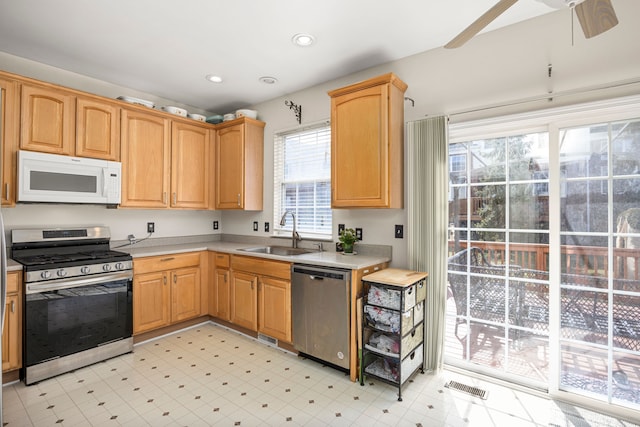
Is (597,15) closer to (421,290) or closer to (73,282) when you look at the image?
(421,290)

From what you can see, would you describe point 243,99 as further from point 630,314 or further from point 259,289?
point 630,314

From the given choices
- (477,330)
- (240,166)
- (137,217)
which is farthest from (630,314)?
(137,217)

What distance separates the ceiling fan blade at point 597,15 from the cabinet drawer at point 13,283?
12.8 feet

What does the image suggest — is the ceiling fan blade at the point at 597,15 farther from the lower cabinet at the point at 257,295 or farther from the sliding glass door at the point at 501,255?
the lower cabinet at the point at 257,295

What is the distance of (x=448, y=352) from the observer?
2.76m

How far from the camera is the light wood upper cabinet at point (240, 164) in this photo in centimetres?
384

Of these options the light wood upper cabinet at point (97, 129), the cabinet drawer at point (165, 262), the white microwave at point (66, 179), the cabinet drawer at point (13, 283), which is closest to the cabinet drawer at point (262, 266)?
the cabinet drawer at point (165, 262)

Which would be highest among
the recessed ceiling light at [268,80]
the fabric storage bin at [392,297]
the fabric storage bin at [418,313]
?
the recessed ceiling light at [268,80]

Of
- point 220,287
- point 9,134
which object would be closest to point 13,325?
point 9,134

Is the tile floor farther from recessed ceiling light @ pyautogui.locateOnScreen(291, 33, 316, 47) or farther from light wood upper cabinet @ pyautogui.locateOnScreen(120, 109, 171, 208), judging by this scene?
recessed ceiling light @ pyautogui.locateOnScreen(291, 33, 316, 47)

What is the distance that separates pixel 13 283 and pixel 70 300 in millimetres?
394

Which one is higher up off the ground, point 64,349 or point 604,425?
point 64,349

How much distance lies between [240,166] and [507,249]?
2.94 m

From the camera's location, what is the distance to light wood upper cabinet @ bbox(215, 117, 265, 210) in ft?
12.6
